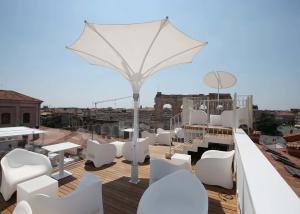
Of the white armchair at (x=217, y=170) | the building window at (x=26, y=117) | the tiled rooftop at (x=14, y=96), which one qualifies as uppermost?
the tiled rooftop at (x=14, y=96)

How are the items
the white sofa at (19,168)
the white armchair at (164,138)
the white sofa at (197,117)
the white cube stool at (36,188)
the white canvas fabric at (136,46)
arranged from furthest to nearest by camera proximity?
the white armchair at (164,138), the white sofa at (197,117), the white canvas fabric at (136,46), the white sofa at (19,168), the white cube stool at (36,188)

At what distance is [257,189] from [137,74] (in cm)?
402

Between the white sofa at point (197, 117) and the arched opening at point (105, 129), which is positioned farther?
the arched opening at point (105, 129)

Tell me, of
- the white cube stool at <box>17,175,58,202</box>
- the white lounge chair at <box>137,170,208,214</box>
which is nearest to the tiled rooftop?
the white cube stool at <box>17,175,58,202</box>

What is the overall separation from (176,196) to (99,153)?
3629 mm

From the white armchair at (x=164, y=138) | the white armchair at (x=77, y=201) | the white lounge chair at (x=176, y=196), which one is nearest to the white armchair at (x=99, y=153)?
the white armchair at (x=77, y=201)

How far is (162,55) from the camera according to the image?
489 centimetres

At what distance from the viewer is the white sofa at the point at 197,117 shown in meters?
7.38

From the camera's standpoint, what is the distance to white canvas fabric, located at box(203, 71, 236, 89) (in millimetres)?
7980

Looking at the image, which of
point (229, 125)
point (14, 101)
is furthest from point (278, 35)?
point (14, 101)

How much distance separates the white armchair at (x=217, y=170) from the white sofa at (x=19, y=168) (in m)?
3.86

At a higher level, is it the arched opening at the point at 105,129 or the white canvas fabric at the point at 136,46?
the white canvas fabric at the point at 136,46

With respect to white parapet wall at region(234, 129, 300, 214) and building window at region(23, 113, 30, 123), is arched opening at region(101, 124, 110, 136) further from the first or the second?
building window at region(23, 113, 30, 123)

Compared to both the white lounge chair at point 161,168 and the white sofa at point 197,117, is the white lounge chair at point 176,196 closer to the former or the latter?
the white lounge chair at point 161,168
